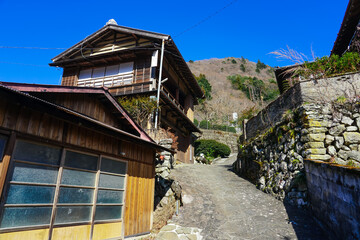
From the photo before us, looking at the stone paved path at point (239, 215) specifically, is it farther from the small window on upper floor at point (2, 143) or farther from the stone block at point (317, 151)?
the small window on upper floor at point (2, 143)

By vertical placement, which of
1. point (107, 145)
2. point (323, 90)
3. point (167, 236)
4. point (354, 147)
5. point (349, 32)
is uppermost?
point (349, 32)

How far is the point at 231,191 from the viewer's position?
32.9ft

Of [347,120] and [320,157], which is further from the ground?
[347,120]

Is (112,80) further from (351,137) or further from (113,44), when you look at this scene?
(351,137)

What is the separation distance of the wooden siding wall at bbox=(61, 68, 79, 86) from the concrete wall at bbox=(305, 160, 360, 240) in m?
16.4

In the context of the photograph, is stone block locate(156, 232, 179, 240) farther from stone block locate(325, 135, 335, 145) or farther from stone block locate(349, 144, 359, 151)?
stone block locate(349, 144, 359, 151)

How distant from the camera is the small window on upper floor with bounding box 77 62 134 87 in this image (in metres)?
15.1

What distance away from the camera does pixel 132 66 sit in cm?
1512

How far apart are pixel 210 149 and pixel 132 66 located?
1242cm

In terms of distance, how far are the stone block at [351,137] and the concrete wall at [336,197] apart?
169 centimetres

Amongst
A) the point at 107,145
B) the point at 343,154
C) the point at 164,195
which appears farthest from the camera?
the point at 164,195

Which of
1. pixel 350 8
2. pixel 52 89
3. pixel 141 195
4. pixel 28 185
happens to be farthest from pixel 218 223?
pixel 350 8

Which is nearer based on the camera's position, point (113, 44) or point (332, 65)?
point (332, 65)

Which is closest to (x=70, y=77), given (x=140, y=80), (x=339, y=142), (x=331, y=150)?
(x=140, y=80)
